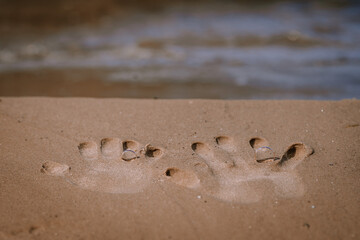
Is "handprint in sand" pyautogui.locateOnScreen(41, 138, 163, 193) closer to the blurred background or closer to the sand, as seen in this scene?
the sand

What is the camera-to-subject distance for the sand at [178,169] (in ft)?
5.59

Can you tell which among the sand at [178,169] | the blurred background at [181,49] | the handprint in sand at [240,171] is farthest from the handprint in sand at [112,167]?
the blurred background at [181,49]

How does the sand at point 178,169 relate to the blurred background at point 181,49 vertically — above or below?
below

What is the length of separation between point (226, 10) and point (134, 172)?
724cm

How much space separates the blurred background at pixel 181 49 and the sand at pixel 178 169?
31.7 inches

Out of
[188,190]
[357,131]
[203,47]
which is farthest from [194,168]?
[203,47]

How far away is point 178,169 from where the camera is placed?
2051mm

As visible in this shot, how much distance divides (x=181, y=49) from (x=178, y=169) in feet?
11.4

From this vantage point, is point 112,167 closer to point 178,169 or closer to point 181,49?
point 178,169

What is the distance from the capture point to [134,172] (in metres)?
2.04

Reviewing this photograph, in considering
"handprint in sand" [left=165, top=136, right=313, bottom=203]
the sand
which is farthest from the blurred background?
"handprint in sand" [left=165, top=136, right=313, bottom=203]

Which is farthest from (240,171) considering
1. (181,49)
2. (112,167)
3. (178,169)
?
(181,49)

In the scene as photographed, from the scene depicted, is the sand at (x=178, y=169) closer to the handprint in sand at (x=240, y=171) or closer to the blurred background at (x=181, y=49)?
the handprint in sand at (x=240, y=171)

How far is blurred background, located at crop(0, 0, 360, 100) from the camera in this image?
3602mm
